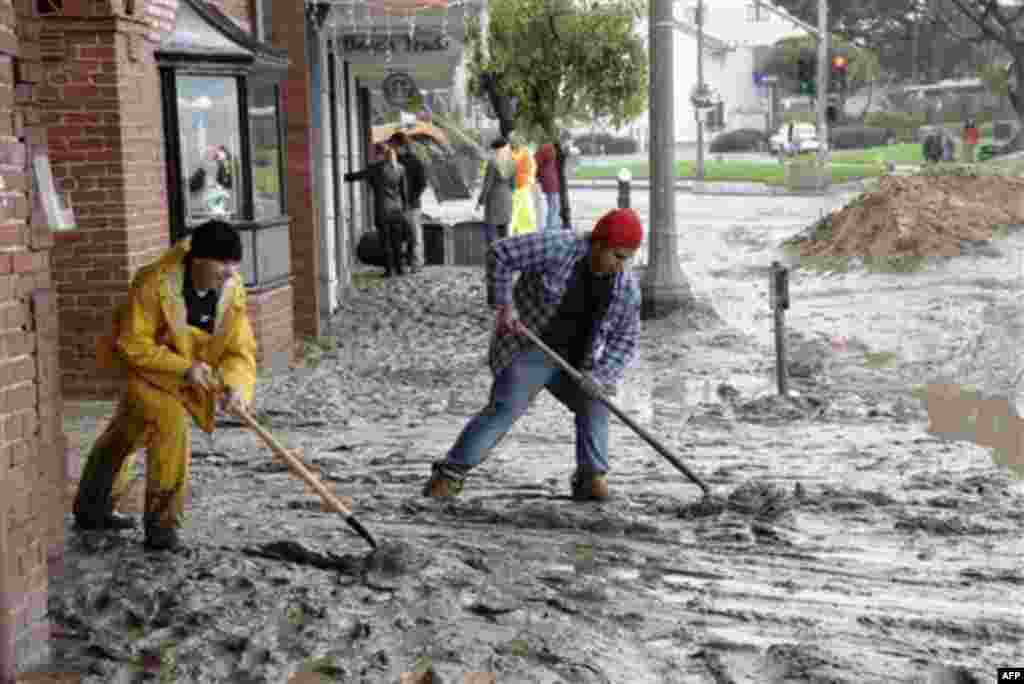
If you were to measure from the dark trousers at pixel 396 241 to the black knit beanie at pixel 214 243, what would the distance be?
14.2 m

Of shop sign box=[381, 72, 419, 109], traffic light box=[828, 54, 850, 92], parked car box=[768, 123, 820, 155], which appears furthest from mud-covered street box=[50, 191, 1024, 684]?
parked car box=[768, 123, 820, 155]

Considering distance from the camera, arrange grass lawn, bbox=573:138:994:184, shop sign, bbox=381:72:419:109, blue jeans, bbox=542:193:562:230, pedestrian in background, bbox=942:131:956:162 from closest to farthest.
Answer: shop sign, bbox=381:72:419:109 < blue jeans, bbox=542:193:562:230 < grass lawn, bbox=573:138:994:184 < pedestrian in background, bbox=942:131:956:162

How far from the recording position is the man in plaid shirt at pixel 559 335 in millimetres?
8055

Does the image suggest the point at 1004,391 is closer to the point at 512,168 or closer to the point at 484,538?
the point at 484,538

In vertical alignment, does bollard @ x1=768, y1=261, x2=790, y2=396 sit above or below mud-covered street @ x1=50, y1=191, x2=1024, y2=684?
above

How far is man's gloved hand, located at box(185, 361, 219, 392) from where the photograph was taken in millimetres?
6586

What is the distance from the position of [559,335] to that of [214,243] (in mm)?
2260

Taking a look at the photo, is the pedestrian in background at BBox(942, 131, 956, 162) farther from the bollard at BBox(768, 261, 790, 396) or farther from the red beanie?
the red beanie

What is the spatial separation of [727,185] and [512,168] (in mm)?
28299

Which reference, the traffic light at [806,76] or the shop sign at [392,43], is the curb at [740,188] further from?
the shop sign at [392,43]

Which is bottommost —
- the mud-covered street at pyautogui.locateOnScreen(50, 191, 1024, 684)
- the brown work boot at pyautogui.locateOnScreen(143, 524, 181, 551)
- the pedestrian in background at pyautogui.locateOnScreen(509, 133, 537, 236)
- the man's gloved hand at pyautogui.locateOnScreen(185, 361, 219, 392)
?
the mud-covered street at pyautogui.locateOnScreen(50, 191, 1024, 684)

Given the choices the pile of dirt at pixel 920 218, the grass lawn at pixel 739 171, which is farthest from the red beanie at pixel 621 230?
the grass lawn at pixel 739 171

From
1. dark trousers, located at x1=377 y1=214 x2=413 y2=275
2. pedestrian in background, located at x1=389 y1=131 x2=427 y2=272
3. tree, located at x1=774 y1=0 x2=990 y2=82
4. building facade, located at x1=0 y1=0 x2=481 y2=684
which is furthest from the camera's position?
tree, located at x1=774 y1=0 x2=990 y2=82

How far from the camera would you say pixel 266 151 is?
1336 cm
